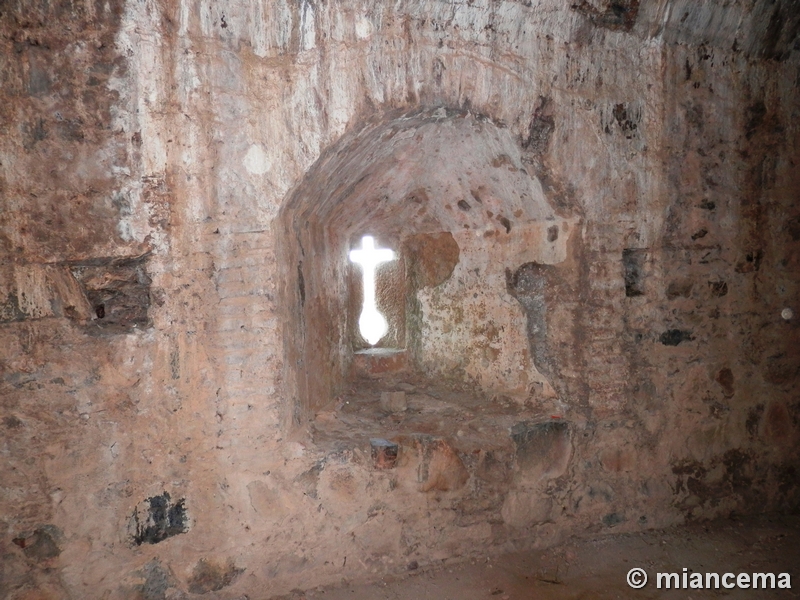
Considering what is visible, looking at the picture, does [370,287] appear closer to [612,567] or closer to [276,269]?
[276,269]

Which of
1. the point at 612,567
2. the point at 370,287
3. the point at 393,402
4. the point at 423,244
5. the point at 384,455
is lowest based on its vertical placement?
the point at 612,567

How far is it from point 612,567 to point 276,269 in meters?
2.25

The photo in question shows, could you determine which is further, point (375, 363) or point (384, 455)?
point (375, 363)

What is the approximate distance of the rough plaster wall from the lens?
2.14 metres

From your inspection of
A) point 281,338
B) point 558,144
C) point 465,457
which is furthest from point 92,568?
point 558,144

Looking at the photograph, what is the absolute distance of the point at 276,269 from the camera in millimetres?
2385

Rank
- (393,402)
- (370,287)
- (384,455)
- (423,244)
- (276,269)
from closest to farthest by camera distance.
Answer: (276,269)
(384,455)
(393,402)
(423,244)
(370,287)

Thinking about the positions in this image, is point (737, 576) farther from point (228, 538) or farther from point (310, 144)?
point (310, 144)

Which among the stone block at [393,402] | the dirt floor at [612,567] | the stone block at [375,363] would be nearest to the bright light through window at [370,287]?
the stone block at [375,363]

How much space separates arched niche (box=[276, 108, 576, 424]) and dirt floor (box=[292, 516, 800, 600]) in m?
0.95

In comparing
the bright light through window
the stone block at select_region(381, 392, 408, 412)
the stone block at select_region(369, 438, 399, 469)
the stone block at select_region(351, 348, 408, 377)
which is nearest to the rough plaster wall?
the stone block at select_region(369, 438, 399, 469)

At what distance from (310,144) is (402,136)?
63 centimetres

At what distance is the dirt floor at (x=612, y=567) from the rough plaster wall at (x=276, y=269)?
3.9 inches

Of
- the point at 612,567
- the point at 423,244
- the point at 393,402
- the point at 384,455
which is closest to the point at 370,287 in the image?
the point at 423,244
